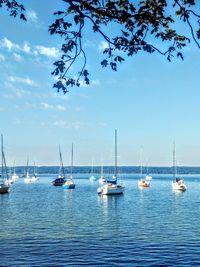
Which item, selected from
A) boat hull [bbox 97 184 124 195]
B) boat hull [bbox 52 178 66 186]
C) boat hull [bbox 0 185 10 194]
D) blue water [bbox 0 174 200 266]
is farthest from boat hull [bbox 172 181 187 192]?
blue water [bbox 0 174 200 266]

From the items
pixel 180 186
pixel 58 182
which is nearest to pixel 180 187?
pixel 180 186

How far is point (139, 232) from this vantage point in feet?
150

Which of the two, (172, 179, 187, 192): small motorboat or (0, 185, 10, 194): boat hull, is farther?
(172, 179, 187, 192): small motorboat

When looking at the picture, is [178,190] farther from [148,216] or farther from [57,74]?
[57,74]

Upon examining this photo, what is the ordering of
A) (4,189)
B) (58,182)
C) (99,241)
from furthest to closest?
(58,182)
(4,189)
(99,241)

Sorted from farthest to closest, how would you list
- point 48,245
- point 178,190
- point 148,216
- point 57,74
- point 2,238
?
point 178,190 < point 148,216 < point 2,238 < point 48,245 < point 57,74

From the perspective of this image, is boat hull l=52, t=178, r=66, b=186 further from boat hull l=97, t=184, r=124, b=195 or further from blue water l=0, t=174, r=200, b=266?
blue water l=0, t=174, r=200, b=266

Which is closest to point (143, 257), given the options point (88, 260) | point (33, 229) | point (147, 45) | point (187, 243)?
point (88, 260)

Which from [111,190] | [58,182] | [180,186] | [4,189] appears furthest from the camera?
[58,182]

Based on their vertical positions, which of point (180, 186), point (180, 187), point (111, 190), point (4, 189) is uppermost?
point (180, 186)

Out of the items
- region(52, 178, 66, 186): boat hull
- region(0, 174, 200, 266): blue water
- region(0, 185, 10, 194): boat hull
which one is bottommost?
region(0, 174, 200, 266): blue water

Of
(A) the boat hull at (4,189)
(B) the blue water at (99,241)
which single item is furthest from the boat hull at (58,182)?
(B) the blue water at (99,241)

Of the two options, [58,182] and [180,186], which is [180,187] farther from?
[58,182]

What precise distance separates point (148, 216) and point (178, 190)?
227 ft
